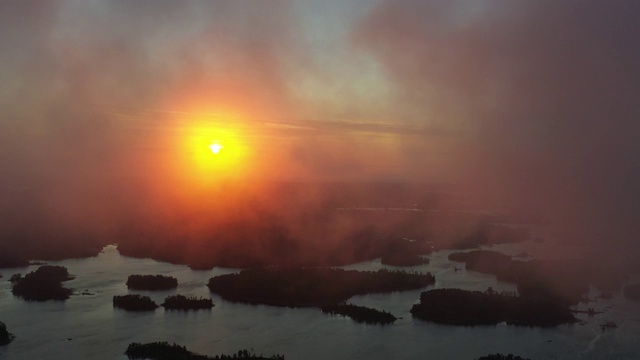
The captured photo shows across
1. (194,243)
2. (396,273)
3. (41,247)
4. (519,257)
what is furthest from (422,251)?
(41,247)

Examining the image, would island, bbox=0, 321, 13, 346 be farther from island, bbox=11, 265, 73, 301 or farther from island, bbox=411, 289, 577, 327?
island, bbox=411, 289, 577, 327

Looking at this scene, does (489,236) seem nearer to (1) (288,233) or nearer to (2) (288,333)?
(1) (288,233)

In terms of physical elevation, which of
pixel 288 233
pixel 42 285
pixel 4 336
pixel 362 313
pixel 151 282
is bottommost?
pixel 4 336

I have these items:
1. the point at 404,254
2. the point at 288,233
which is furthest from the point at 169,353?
the point at 288,233

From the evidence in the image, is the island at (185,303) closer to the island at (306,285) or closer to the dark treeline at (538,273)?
the island at (306,285)

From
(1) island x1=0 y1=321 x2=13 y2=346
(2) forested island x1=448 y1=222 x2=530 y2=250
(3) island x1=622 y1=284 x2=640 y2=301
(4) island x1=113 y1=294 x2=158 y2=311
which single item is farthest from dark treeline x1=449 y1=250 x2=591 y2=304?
(1) island x1=0 y1=321 x2=13 y2=346

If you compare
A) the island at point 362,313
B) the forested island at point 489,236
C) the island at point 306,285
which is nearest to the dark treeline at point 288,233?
the forested island at point 489,236

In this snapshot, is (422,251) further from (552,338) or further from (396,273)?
(552,338)

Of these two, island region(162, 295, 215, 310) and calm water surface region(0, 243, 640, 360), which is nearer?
calm water surface region(0, 243, 640, 360)
